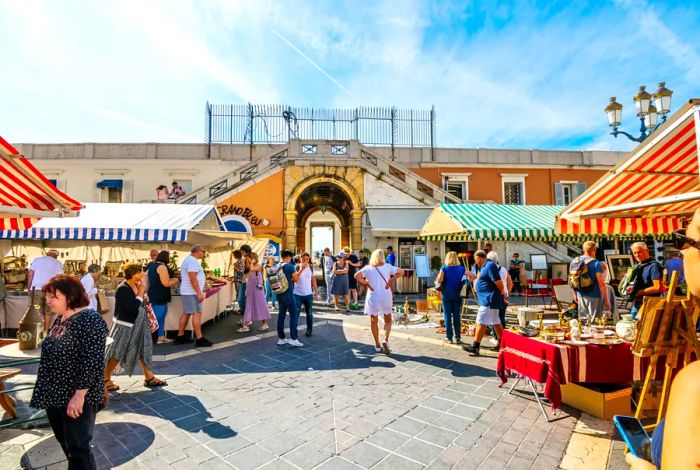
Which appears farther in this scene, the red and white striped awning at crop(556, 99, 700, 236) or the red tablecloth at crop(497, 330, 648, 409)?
the red tablecloth at crop(497, 330, 648, 409)

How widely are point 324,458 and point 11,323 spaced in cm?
826

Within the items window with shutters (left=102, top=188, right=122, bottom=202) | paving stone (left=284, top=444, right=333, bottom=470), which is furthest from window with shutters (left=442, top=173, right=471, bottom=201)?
paving stone (left=284, top=444, right=333, bottom=470)

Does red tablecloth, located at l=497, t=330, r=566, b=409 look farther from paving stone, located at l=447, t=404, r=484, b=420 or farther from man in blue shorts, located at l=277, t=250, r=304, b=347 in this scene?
man in blue shorts, located at l=277, t=250, r=304, b=347

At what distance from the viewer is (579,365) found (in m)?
3.70

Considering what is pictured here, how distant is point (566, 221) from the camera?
17.4 feet

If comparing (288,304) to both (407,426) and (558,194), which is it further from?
(558,194)

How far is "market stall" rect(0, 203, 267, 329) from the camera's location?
820 centimetres

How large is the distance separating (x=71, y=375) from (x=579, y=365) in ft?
14.7

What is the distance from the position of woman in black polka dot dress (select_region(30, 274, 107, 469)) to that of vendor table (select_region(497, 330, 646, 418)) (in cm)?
404

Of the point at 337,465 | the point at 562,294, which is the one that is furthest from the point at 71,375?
the point at 562,294

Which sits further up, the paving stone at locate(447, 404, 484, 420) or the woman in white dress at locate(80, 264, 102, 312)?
the woman in white dress at locate(80, 264, 102, 312)

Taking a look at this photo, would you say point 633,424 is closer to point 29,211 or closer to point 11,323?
point 29,211

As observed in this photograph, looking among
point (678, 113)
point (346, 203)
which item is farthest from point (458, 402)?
point (346, 203)

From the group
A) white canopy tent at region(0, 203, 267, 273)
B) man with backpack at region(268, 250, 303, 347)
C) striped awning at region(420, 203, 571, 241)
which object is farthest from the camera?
striped awning at region(420, 203, 571, 241)
